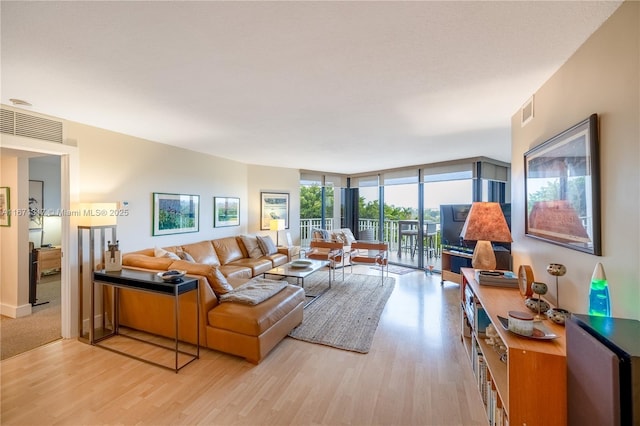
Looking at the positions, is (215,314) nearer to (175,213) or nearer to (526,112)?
(175,213)

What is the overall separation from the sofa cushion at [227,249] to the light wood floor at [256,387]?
6.99ft

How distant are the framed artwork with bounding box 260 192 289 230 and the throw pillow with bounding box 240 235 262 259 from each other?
2.51 ft

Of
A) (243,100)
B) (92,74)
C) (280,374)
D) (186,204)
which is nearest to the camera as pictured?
(92,74)

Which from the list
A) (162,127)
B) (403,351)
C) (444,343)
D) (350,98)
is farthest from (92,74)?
(444,343)

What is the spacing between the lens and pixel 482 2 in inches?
48.6

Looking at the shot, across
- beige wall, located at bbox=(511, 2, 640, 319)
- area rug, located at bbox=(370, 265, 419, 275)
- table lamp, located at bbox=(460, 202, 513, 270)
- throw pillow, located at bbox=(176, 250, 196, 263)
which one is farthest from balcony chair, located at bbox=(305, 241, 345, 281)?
beige wall, located at bbox=(511, 2, 640, 319)

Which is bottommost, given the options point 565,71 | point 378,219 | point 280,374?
point 280,374

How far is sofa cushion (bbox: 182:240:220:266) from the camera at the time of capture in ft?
13.7

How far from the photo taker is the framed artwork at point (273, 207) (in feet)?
19.6

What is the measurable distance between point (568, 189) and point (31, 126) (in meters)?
4.55

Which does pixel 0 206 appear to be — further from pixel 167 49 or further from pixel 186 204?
pixel 167 49

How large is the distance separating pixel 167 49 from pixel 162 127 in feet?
6.06

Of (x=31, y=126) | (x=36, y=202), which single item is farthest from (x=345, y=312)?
(x=36, y=202)

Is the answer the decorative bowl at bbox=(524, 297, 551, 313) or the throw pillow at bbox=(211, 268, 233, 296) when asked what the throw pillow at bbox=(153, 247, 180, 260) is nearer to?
the throw pillow at bbox=(211, 268, 233, 296)
